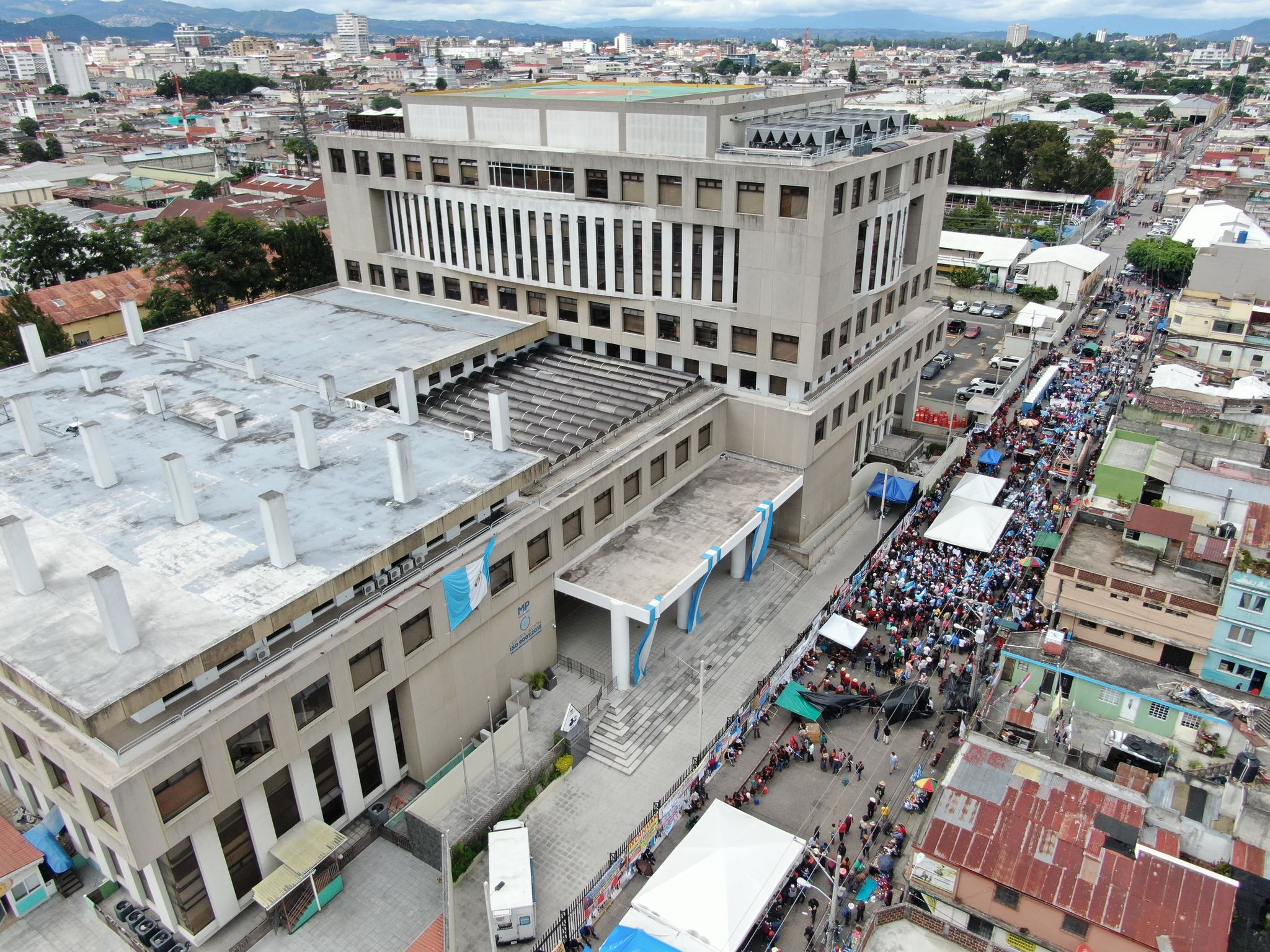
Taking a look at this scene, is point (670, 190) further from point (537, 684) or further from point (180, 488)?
point (180, 488)

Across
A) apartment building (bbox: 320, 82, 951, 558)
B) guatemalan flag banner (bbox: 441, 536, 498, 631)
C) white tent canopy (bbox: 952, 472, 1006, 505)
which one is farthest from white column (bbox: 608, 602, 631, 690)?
white tent canopy (bbox: 952, 472, 1006, 505)

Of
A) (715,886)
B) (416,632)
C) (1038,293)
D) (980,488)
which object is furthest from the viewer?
(1038,293)

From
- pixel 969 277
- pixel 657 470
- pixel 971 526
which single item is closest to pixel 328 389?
pixel 657 470

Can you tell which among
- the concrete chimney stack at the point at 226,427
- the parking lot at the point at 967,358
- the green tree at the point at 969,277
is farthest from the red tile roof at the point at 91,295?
the green tree at the point at 969,277

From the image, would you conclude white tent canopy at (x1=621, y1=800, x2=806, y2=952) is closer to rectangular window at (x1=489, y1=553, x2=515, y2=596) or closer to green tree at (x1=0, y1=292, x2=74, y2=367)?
rectangular window at (x1=489, y1=553, x2=515, y2=596)

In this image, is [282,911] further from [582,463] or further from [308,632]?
[582,463]

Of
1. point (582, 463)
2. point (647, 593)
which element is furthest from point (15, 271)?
point (647, 593)

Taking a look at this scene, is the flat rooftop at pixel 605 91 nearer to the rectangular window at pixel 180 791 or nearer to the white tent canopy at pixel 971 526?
the white tent canopy at pixel 971 526
